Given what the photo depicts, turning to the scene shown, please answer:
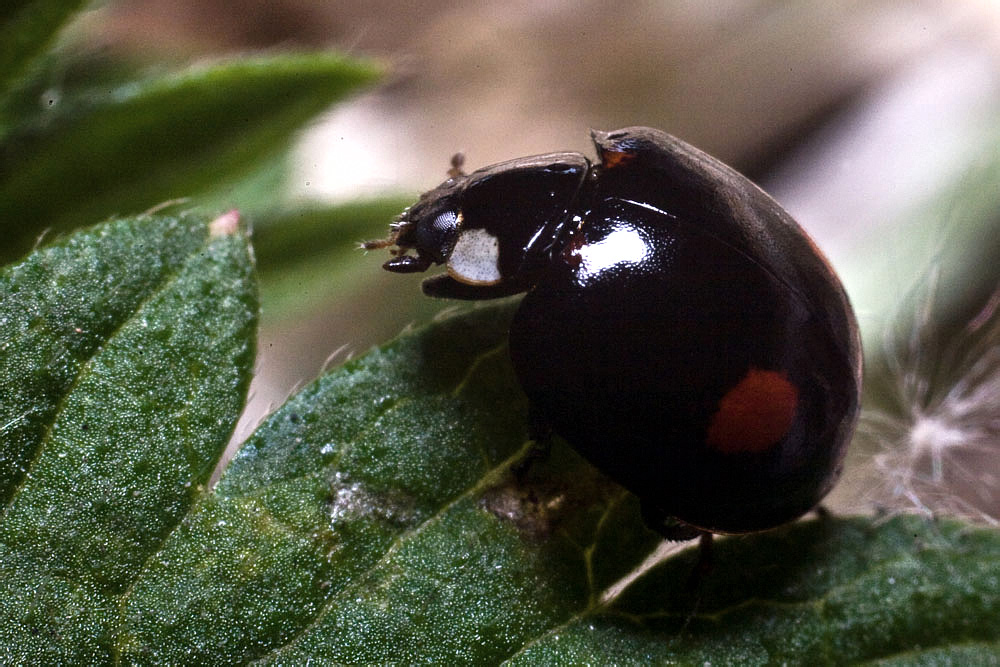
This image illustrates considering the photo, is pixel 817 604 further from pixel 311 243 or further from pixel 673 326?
pixel 311 243

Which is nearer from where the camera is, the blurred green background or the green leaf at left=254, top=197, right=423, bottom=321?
the green leaf at left=254, top=197, right=423, bottom=321

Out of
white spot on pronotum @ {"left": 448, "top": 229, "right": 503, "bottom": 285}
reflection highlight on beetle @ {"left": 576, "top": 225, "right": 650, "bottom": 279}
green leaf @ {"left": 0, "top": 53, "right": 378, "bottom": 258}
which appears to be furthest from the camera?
green leaf @ {"left": 0, "top": 53, "right": 378, "bottom": 258}

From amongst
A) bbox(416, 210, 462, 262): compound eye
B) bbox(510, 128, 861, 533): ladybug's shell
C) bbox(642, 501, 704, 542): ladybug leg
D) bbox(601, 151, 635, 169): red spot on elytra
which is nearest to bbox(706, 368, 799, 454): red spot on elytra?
bbox(510, 128, 861, 533): ladybug's shell

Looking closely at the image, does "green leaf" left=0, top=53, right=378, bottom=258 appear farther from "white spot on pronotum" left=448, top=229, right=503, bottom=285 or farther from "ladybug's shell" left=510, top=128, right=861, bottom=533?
"ladybug's shell" left=510, top=128, right=861, bottom=533

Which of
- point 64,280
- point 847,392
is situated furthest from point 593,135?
point 64,280

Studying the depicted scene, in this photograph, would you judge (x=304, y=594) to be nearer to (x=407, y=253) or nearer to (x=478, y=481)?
(x=478, y=481)

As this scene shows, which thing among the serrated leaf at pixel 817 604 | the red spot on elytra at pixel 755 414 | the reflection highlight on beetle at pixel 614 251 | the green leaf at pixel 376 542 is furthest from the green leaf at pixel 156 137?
the serrated leaf at pixel 817 604

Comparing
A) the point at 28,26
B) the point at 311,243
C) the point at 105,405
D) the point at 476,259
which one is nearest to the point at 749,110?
the point at 311,243
